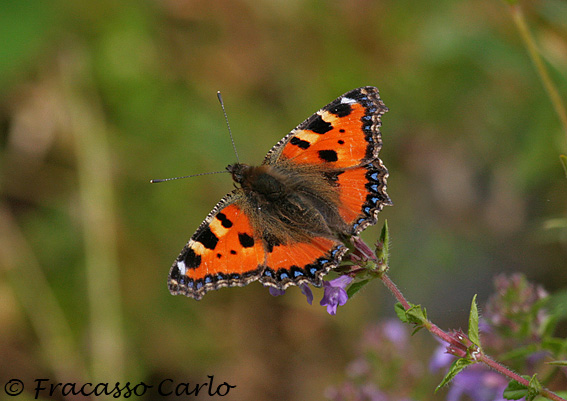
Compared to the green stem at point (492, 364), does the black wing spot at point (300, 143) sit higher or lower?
higher

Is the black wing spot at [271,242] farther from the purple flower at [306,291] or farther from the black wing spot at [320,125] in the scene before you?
the black wing spot at [320,125]

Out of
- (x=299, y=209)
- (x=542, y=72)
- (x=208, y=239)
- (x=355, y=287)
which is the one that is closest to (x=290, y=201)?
(x=299, y=209)

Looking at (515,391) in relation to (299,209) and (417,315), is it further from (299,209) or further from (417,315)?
(299,209)

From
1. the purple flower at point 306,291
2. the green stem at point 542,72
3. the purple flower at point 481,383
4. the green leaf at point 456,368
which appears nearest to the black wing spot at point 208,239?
the purple flower at point 306,291

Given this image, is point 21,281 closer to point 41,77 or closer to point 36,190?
point 36,190

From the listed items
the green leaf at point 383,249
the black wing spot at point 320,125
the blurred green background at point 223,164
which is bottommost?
the blurred green background at point 223,164

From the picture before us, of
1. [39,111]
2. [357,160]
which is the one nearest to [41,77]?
[39,111]
